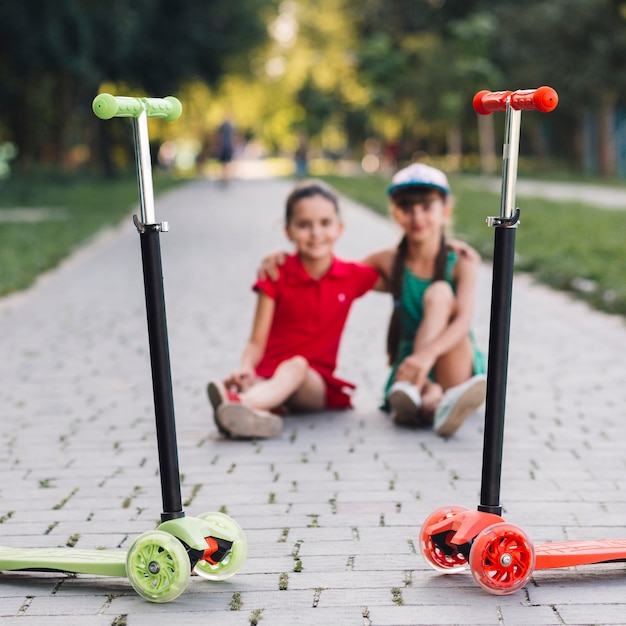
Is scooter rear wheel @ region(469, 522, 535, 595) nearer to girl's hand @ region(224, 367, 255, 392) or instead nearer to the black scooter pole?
the black scooter pole

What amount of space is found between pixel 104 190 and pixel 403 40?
1830 centimetres

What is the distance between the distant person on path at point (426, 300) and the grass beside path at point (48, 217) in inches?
235

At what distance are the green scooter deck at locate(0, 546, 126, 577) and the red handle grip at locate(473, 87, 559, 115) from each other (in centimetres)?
163

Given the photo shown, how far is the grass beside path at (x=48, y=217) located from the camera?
42.4ft

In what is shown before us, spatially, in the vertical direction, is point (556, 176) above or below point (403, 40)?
below

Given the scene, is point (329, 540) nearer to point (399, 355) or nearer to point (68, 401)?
point (399, 355)

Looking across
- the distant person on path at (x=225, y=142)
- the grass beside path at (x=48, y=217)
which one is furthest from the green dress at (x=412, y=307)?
the distant person on path at (x=225, y=142)

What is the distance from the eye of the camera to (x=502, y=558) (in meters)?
3.11

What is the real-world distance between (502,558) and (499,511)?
0.51 ft

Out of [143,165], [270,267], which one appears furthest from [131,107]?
[270,267]

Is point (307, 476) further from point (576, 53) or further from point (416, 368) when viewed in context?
point (576, 53)

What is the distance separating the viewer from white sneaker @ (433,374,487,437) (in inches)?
198

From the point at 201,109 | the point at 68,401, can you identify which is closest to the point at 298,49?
the point at 201,109

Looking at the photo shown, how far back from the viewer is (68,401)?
6.20 metres
